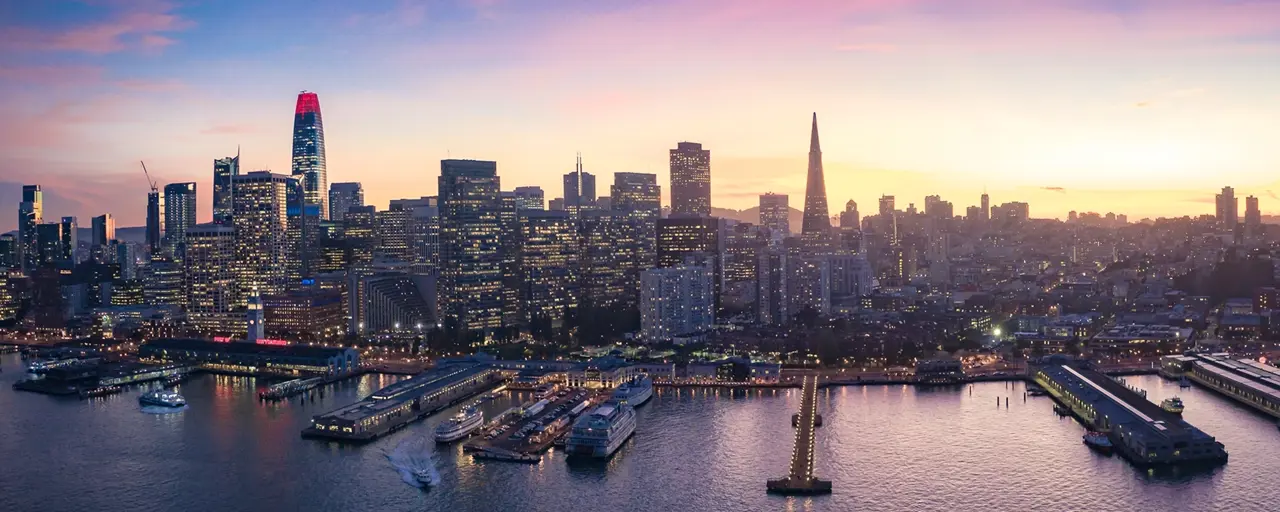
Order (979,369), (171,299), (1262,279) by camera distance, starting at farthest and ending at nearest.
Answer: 1. (171,299)
2. (1262,279)
3. (979,369)

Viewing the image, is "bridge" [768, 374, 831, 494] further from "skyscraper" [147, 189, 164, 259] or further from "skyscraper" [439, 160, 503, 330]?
"skyscraper" [147, 189, 164, 259]

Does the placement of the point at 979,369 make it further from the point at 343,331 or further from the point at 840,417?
the point at 343,331

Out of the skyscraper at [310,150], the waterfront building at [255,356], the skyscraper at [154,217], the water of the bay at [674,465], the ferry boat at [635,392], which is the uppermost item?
the skyscraper at [310,150]

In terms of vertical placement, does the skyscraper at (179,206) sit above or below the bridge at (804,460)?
above

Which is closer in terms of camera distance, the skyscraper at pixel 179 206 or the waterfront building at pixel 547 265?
the waterfront building at pixel 547 265

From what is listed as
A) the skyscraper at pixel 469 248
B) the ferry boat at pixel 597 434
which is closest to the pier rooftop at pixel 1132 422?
the ferry boat at pixel 597 434

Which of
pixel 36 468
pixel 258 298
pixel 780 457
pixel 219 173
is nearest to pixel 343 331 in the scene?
Answer: pixel 258 298

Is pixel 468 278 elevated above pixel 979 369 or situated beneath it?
elevated above

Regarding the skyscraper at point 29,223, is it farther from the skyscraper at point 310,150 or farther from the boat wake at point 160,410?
the boat wake at point 160,410

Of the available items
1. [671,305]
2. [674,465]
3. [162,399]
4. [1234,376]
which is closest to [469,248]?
[671,305]
